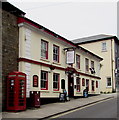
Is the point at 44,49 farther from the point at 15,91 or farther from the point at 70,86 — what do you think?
the point at 70,86

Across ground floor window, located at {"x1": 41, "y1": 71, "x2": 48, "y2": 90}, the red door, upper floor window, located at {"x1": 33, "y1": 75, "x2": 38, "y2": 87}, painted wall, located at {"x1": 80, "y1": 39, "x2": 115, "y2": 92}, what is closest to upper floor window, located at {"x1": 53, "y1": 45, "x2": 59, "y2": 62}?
ground floor window, located at {"x1": 41, "y1": 71, "x2": 48, "y2": 90}

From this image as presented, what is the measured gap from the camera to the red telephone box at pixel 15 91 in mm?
12953

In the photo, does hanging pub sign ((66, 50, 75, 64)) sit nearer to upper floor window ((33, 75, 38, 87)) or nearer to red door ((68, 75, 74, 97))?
red door ((68, 75, 74, 97))

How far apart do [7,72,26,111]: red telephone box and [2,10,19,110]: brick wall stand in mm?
391

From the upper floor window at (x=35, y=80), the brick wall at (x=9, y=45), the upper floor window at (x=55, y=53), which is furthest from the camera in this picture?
the upper floor window at (x=55, y=53)

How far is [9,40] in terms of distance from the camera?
562 inches

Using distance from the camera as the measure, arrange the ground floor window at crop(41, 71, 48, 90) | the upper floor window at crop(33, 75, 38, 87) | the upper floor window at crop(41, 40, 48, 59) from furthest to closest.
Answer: the upper floor window at crop(41, 40, 48, 59)
the ground floor window at crop(41, 71, 48, 90)
the upper floor window at crop(33, 75, 38, 87)

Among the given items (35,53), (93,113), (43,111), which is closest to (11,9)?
(35,53)

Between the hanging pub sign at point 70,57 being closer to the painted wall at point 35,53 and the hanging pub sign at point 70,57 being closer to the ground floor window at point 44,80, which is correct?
the painted wall at point 35,53

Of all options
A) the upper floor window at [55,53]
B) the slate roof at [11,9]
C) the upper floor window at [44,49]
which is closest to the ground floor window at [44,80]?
the upper floor window at [44,49]

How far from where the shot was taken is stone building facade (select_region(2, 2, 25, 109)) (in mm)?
13702

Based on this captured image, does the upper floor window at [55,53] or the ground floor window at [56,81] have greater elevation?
the upper floor window at [55,53]

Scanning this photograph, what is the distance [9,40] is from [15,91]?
330 centimetres

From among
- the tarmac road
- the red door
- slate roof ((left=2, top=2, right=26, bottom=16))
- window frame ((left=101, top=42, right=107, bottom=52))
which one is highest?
window frame ((left=101, top=42, right=107, bottom=52))
